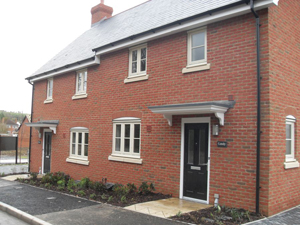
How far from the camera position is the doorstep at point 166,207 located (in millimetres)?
7227

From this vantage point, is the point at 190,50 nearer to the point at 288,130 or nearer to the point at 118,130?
the point at 288,130

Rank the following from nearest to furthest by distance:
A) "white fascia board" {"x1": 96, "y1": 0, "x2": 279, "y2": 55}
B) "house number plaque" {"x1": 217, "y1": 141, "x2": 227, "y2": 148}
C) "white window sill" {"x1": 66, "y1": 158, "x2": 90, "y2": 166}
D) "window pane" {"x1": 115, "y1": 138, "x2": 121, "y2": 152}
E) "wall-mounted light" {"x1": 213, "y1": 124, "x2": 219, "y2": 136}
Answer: "white fascia board" {"x1": 96, "y1": 0, "x2": 279, "y2": 55}, "house number plaque" {"x1": 217, "y1": 141, "x2": 227, "y2": 148}, "wall-mounted light" {"x1": 213, "y1": 124, "x2": 219, "y2": 136}, "window pane" {"x1": 115, "y1": 138, "x2": 121, "y2": 152}, "white window sill" {"x1": 66, "y1": 158, "x2": 90, "y2": 166}

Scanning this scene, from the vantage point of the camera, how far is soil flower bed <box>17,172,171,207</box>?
28.7ft

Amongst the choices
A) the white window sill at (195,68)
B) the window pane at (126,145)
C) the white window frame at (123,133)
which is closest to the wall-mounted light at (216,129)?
the white window sill at (195,68)

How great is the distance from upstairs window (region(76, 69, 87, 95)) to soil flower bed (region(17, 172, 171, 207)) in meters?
4.08

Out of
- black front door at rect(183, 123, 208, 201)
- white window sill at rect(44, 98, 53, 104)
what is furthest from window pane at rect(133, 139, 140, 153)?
white window sill at rect(44, 98, 53, 104)

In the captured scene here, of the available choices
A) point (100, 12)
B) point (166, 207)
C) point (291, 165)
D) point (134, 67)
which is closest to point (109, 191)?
point (166, 207)

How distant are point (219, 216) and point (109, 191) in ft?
15.6

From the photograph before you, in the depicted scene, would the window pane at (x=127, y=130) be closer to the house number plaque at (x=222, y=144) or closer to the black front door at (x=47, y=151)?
the house number plaque at (x=222, y=144)

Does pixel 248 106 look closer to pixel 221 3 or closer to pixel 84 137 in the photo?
pixel 221 3

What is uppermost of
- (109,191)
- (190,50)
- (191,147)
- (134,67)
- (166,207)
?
(190,50)

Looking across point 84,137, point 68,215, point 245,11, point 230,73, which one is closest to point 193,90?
point 230,73

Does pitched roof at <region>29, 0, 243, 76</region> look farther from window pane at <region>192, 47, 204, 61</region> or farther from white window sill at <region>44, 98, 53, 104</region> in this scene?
white window sill at <region>44, 98, 53, 104</region>

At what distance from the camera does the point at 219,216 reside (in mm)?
6727
